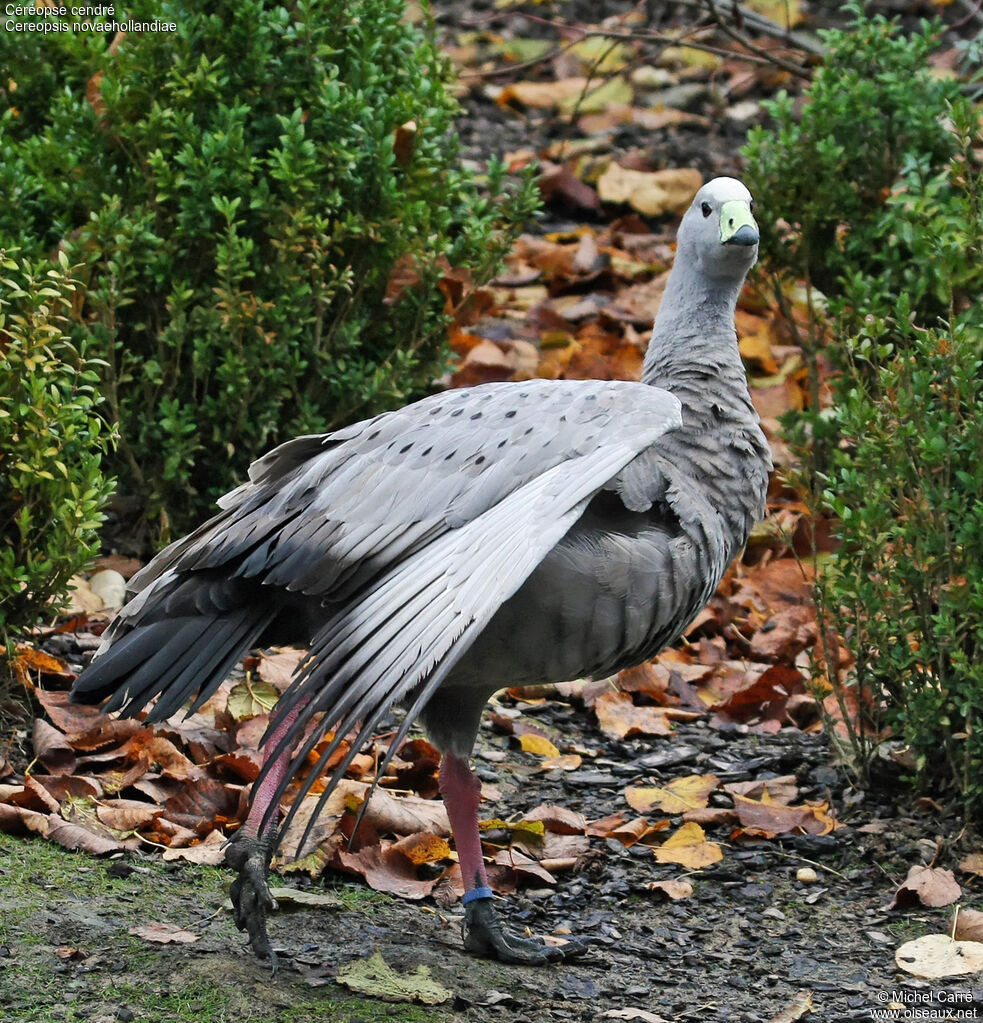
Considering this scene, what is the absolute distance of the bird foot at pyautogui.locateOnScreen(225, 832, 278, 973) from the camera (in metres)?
3.60

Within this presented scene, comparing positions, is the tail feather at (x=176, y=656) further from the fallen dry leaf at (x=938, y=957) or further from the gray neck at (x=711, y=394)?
the fallen dry leaf at (x=938, y=957)

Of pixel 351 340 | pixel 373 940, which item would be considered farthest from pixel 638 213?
pixel 373 940

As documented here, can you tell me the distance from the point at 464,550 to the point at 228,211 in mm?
2038

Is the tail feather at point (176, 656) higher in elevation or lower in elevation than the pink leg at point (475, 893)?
higher

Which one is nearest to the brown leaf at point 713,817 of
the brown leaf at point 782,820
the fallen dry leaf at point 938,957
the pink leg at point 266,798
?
the brown leaf at point 782,820

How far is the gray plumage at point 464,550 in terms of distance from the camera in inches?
130

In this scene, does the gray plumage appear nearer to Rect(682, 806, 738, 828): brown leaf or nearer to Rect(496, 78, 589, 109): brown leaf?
Rect(682, 806, 738, 828): brown leaf

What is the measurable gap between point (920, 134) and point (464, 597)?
349 cm

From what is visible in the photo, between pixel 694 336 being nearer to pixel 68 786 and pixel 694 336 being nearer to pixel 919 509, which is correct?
pixel 919 509

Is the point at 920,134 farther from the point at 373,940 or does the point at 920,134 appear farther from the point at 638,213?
the point at 373,940

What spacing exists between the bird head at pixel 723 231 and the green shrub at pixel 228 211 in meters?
1.34

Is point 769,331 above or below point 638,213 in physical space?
below

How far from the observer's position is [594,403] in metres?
3.79

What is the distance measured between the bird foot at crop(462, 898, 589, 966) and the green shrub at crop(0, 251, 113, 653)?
144 cm
